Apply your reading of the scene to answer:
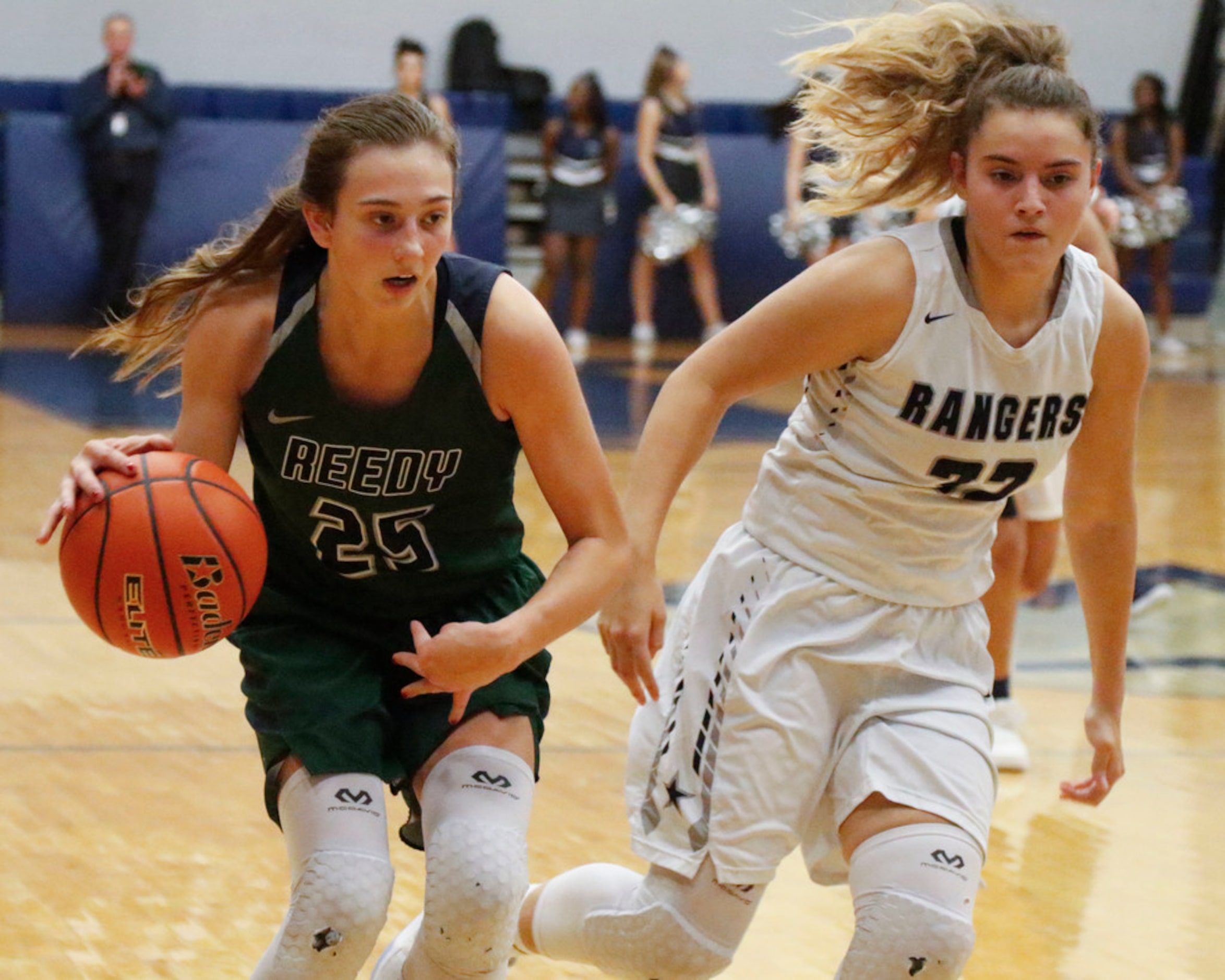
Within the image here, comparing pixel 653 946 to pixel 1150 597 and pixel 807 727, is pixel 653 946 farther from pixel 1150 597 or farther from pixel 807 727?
pixel 1150 597

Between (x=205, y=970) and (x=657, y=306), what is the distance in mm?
10762

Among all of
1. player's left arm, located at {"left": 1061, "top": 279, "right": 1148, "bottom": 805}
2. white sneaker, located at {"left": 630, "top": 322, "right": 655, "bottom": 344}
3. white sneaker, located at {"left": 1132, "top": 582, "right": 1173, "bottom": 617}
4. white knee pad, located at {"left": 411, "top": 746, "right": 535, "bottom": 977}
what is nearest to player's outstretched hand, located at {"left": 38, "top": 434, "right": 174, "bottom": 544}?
white knee pad, located at {"left": 411, "top": 746, "right": 535, "bottom": 977}

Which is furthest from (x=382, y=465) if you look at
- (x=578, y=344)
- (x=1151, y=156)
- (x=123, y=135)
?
(x=1151, y=156)

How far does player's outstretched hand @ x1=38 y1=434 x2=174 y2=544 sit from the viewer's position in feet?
7.68

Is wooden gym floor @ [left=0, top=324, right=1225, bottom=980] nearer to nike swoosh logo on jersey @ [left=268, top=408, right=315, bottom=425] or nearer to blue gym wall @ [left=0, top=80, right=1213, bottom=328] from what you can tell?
nike swoosh logo on jersey @ [left=268, top=408, right=315, bottom=425]

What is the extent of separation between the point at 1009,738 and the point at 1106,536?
5.27 feet

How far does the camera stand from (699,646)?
2.67 metres

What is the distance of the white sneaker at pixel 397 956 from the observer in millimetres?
2557

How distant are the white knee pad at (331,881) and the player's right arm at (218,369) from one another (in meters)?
0.50

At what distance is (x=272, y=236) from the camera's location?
99.3 inches

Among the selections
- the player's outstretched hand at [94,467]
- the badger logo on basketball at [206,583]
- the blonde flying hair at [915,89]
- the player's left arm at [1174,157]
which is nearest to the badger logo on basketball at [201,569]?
the badger logo on basketball at [206,583]

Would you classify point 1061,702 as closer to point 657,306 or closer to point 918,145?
point 918,145

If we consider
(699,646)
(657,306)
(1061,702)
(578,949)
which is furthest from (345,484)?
(657,306)

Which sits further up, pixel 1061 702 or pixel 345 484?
pixel 345 484
